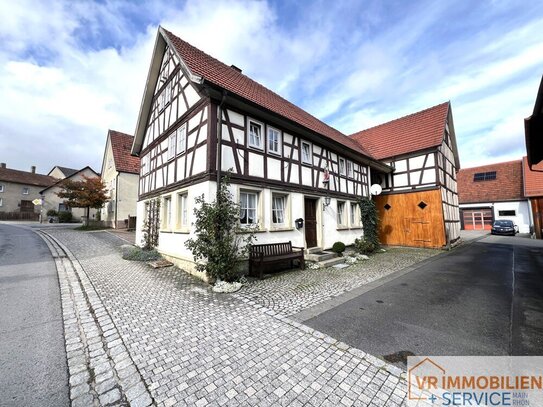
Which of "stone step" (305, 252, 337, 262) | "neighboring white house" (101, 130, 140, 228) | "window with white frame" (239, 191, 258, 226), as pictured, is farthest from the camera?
"neighboring white house" (101, 130, 140, 228)

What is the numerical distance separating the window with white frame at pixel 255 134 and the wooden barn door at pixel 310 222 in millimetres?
3391

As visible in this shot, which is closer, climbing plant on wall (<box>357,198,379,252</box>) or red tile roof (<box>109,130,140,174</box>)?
climbing plant on wall (<box>357,198,379,252</box>)

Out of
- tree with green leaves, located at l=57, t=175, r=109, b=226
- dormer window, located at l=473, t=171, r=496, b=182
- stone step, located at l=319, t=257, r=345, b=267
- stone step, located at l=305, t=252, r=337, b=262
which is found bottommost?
stone step, located at l=319, t=257, r=345, b=267

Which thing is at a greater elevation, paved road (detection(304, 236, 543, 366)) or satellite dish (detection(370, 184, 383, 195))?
satellite dish (detection(370, 184, 383, 195))

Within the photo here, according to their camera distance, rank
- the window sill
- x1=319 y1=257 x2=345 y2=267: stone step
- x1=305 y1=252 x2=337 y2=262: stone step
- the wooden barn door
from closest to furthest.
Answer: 1. the window sill
2. x1=319 y1=257 x2=345 y2=267: stone step
3. x1=305 y1=252 x2=337 y2=262: stone step
4. the wooden barn door

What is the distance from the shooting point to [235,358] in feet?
9.82

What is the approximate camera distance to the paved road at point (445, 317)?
330 centimetres

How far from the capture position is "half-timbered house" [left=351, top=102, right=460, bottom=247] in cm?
1299

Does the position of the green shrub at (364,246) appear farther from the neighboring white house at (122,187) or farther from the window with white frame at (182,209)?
the neighboring white house at (122,187)

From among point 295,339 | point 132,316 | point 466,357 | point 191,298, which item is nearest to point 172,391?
point 295,339

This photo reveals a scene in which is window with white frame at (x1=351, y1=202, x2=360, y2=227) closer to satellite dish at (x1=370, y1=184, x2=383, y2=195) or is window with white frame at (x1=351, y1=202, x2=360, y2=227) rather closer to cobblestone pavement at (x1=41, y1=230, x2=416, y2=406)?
satellite dish at (x1=370, y1=184, x2=383, y2=195)

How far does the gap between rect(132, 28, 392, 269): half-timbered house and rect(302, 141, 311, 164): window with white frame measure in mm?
25

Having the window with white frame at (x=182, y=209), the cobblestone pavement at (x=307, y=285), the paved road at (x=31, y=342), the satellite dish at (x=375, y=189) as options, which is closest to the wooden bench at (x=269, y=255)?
the cobblestone pavement at (x=307, y=285)

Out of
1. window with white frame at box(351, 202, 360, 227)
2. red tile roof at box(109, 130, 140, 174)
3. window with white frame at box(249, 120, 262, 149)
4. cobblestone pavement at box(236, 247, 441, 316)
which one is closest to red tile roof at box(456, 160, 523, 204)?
window with white frame at box(351, 202, 360, 227)
